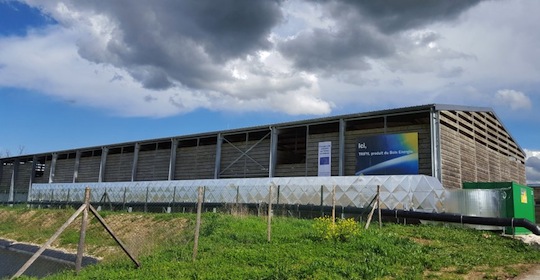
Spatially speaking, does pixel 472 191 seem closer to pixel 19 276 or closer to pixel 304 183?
pixel 304 183

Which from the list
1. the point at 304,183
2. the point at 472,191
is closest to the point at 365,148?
the point at 304,183

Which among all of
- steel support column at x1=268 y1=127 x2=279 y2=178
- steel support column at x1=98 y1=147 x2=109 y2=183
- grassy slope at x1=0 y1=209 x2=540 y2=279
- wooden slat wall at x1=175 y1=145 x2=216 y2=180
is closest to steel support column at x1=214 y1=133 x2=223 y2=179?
wooden slat wall at x1=175 y1=145 x2=216 y2=180

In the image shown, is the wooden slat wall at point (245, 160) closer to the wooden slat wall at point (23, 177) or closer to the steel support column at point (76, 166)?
the steel support column at point (76, 166)

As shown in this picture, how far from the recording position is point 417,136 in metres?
26.0

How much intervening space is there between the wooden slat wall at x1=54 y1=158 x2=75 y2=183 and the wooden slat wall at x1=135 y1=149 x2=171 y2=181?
12.7m

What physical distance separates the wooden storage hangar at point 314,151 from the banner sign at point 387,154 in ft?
1.32

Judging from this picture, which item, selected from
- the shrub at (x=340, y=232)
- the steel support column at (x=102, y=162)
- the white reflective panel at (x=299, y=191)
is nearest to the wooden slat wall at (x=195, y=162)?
the white reflective panel at (x=299, y=191)

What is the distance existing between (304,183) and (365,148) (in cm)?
456

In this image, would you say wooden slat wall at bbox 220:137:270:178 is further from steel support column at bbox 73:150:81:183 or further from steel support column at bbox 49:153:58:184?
steel support column at bbox 49:153:58:184

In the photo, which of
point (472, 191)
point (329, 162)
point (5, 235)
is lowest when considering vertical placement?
point (5, 235)

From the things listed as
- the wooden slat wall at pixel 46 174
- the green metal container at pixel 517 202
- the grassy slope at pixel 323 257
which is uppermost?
the wooden slat wall at pixel 46 174

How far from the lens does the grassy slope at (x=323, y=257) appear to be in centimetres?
991

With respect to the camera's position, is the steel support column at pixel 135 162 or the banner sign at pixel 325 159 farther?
the steel support column at pixel 135 162

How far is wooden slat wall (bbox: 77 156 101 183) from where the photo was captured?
1869 inches
